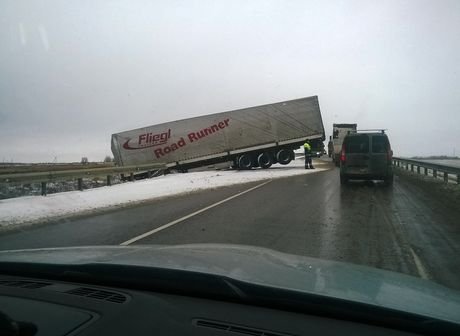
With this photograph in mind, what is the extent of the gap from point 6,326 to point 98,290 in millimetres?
919

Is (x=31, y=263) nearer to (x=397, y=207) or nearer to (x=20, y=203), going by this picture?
(x=397, y=207)

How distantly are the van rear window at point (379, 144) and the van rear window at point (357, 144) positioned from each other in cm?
25

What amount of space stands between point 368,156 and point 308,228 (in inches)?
411

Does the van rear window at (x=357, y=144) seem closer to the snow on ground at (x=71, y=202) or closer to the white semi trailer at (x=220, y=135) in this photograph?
the snow on ground at (x=71, y=202)

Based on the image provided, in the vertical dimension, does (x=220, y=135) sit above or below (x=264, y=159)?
above

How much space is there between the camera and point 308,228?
9.54m

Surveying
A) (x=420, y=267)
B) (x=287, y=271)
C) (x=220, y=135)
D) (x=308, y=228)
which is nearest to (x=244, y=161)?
(x=220, y=135)

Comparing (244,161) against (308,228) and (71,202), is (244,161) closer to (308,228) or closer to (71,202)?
(71,202)

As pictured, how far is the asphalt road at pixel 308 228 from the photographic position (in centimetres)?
725

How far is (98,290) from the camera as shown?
296 centimetres

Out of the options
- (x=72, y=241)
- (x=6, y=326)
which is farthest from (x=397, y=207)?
(x=6, y=326)

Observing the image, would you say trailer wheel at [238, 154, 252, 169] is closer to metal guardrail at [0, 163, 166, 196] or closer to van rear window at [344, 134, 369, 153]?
metal guardrail at [0, 163, 166, 196]

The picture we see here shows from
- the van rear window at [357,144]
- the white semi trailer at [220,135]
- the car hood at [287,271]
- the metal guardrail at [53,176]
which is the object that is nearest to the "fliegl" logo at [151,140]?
the white semi trailer at [220,135]

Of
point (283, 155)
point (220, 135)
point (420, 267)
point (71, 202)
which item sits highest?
point (220, 135)
